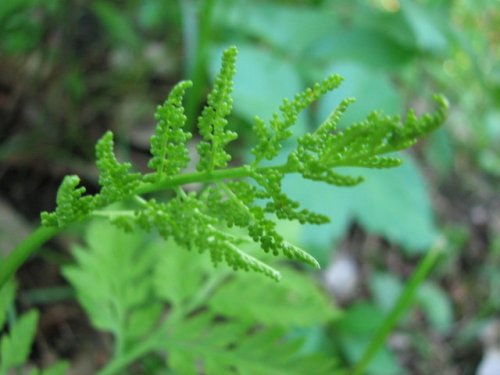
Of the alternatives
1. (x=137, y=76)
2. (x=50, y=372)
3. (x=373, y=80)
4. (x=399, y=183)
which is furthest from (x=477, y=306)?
(x=50, y=372)

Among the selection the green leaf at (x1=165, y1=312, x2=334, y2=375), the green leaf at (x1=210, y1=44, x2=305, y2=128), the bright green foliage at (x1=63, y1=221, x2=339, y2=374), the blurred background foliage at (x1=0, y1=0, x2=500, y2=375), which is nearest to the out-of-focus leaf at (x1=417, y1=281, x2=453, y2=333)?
the blurred background foliage at (x1=0, y1=0, x2=500, y2=375)

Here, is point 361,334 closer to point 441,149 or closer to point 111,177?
point 441,149

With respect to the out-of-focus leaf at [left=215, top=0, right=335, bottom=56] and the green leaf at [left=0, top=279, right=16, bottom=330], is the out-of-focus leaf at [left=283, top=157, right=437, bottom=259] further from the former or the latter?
the green leaf at [left=0, top=279, right=16, bottom=330]

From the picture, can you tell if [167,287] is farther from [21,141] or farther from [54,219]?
[21,141]

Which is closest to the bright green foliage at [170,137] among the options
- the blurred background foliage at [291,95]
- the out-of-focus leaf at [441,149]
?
the blurred background foliage at [291,95]

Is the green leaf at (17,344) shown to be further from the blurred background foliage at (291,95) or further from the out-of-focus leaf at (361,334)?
the out-of-focus leaf at (361,334)
